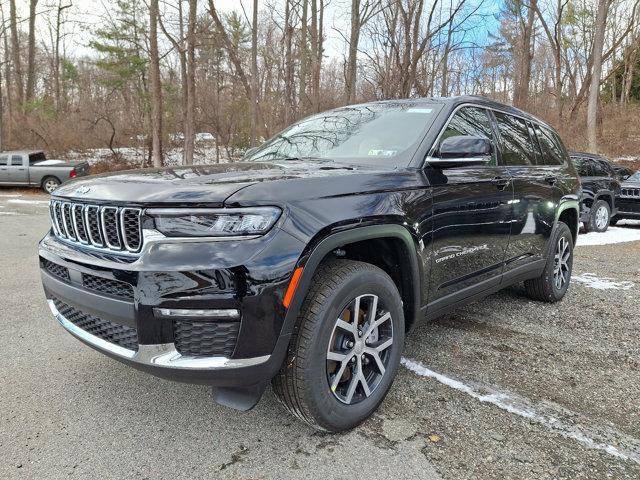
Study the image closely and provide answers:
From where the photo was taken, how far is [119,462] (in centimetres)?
215

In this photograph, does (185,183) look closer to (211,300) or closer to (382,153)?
(211,300)

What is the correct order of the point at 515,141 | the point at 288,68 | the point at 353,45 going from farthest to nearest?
1. the point at 288,68
2. the point at 353,45
3. the point at 515,141

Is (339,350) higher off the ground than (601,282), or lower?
higher

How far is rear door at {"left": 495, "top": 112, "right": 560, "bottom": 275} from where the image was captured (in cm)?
375

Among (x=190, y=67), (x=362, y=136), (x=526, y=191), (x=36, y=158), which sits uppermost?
(x=190, y=67)

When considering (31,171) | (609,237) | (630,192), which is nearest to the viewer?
(609,237)

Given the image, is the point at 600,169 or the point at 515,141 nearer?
the point at 515,141

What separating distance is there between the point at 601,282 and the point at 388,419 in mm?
4331

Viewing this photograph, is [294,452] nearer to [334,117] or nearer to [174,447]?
[174,447]

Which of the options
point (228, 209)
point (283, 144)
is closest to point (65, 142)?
point (283, 144)

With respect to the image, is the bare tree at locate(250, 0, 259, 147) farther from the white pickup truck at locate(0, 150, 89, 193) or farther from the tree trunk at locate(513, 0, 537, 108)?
the tree trunk at locate(513, 0, 537, 108)

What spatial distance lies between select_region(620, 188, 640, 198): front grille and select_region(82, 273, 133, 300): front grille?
1219cm

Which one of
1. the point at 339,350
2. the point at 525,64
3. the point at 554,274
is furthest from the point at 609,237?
the point at 525,64

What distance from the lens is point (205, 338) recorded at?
1.97 meters
